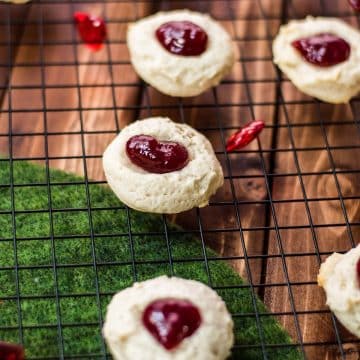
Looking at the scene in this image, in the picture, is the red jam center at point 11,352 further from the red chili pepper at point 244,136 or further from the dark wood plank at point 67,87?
the red chili pepper at point 244,136

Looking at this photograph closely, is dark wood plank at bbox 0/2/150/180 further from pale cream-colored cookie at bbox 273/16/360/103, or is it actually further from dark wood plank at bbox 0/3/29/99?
pale cream-colored cookie at bbox 273/16/360/103

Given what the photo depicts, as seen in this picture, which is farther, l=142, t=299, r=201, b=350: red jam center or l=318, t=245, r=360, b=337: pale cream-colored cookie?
l=318, t=245, r=360, b=337: pale cream-colored cookie

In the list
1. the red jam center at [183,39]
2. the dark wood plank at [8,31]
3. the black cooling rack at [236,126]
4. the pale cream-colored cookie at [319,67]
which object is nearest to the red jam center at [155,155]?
the black cooling rack at [236,126]

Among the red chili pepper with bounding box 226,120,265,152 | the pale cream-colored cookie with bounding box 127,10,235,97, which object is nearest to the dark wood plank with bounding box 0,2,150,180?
the pale cream-colored cookie with bounding box 127,10,235,97

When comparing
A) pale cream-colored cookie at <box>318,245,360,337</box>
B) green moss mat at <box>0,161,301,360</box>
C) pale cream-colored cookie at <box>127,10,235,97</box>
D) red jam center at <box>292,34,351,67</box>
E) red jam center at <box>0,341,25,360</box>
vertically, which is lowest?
green moss mat at <box>0,161,301,360</box>

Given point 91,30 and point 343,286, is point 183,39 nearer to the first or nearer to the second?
point 91,30

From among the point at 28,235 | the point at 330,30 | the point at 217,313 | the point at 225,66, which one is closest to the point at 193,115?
the point at 225,66
